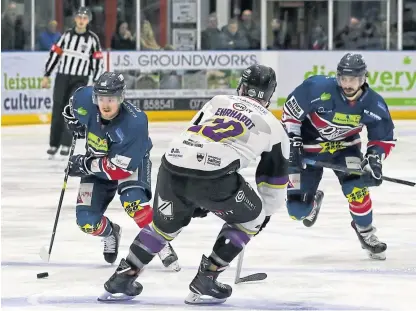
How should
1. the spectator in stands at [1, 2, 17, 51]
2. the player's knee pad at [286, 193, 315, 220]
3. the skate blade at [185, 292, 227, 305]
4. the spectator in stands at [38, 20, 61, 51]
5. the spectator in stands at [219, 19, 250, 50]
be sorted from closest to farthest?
the skate blade at [185, 292, 227, 305]
the player's knee pad at [286, 193, 315, 220]
the spectator in stands at [38, 20, 61, 51]
the spectator in stands at [1, 2, 17, 51]
the spectator in stands at [219, 19, 250, 50]

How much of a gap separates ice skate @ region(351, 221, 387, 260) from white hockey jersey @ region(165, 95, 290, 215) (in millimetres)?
1368

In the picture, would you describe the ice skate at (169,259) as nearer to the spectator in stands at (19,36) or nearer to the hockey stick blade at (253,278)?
the hockey stick blade at (253,278)

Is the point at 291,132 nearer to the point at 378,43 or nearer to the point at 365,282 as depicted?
the point at 365,282

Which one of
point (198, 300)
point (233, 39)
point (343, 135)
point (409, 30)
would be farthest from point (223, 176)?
point (409, 30)

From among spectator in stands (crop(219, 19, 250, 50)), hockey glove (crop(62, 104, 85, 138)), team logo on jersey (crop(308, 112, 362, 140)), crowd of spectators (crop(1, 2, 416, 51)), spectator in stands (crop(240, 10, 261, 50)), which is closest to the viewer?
hockey glove (crop(62, 104, 85, 138))

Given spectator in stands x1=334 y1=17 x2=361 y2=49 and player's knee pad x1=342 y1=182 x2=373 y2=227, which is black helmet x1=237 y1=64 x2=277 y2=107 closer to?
player's knee pad x1=342 y1=182 x2=373 y2=227

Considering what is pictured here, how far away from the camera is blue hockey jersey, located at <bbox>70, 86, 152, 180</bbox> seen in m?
5.11

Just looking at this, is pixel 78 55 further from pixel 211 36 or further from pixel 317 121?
pixel 317 121

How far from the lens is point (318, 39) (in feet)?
47.5

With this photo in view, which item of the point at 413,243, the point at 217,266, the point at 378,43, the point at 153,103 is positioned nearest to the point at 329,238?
the point at 413,243

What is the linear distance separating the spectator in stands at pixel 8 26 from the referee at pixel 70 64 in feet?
11.6

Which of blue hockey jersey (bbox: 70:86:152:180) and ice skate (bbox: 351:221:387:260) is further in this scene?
ice skate (bbox: 351:221:387:260)

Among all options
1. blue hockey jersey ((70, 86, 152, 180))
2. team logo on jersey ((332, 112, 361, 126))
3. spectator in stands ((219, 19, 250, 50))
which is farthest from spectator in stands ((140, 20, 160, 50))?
blue hockey jersey ((70, 86, 152, 180))

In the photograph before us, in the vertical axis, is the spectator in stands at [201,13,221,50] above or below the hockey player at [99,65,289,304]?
above
